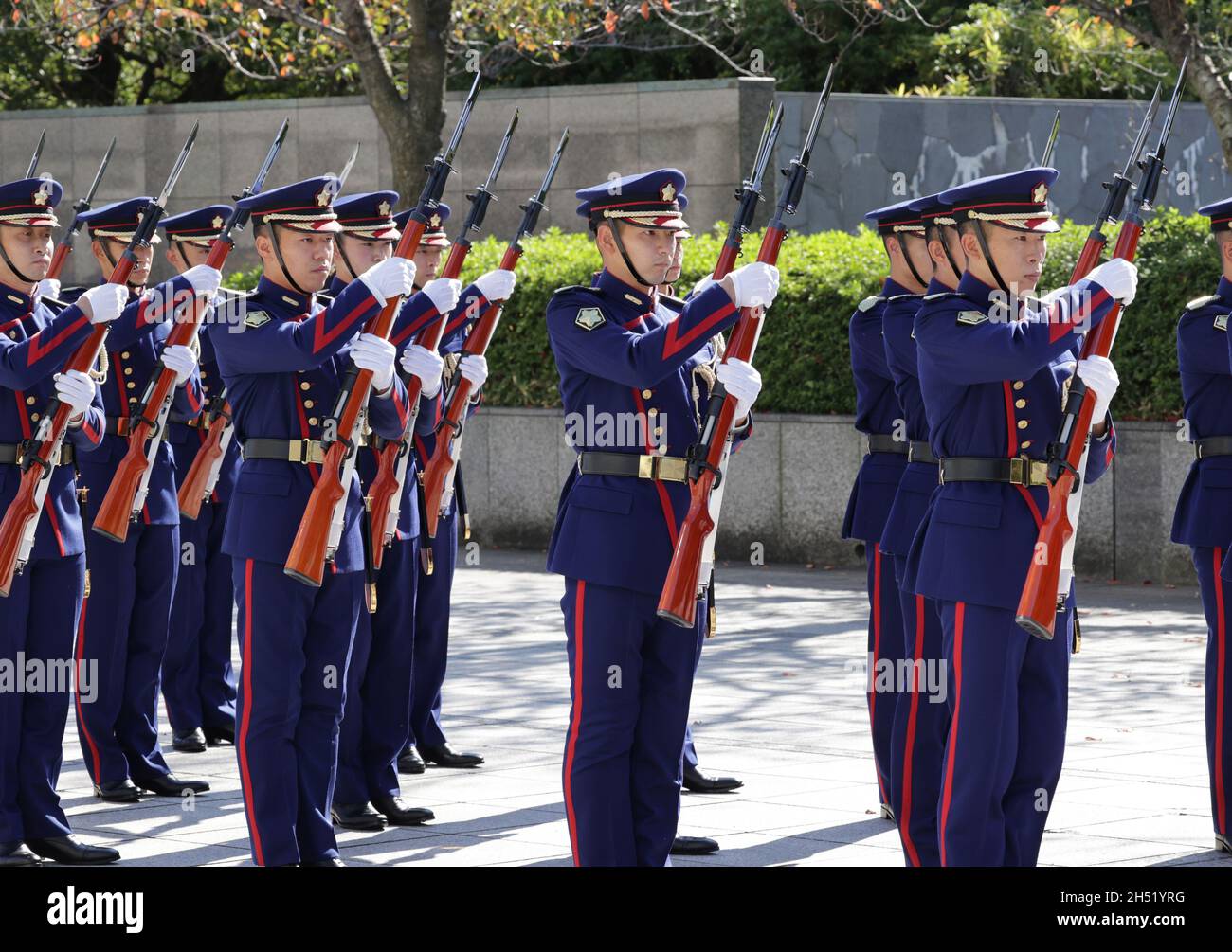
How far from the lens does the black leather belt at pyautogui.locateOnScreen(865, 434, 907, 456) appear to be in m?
7.53

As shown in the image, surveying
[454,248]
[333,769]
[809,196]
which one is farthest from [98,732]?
[809,196]

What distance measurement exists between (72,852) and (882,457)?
319 cm

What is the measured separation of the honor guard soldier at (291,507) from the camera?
6352 mm

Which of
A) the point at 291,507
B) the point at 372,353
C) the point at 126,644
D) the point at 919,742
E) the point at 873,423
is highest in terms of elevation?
the point at 372,353

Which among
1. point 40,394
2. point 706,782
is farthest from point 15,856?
point 706,782

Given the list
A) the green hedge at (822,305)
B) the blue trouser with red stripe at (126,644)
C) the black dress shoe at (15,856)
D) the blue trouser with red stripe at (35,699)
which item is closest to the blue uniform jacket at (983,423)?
the blue trouser with red stripe at (35,699)

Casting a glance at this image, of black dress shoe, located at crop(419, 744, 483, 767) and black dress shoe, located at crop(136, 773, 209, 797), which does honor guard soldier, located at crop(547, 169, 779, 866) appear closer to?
black dress shoe, located at crop(419, 744, 483, 767)

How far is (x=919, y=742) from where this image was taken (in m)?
6.64

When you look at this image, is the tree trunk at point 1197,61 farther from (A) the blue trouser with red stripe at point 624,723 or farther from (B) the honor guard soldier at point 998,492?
(A) the blue trouser with red stripe at point 624,723

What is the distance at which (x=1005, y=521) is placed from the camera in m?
5.70

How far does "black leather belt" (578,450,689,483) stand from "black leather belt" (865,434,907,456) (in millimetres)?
1518

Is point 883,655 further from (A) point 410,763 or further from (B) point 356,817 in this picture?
(A) point 410,763

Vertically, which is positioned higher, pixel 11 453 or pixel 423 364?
pixel 423 364

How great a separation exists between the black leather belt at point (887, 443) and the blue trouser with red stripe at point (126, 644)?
9.63 ft
